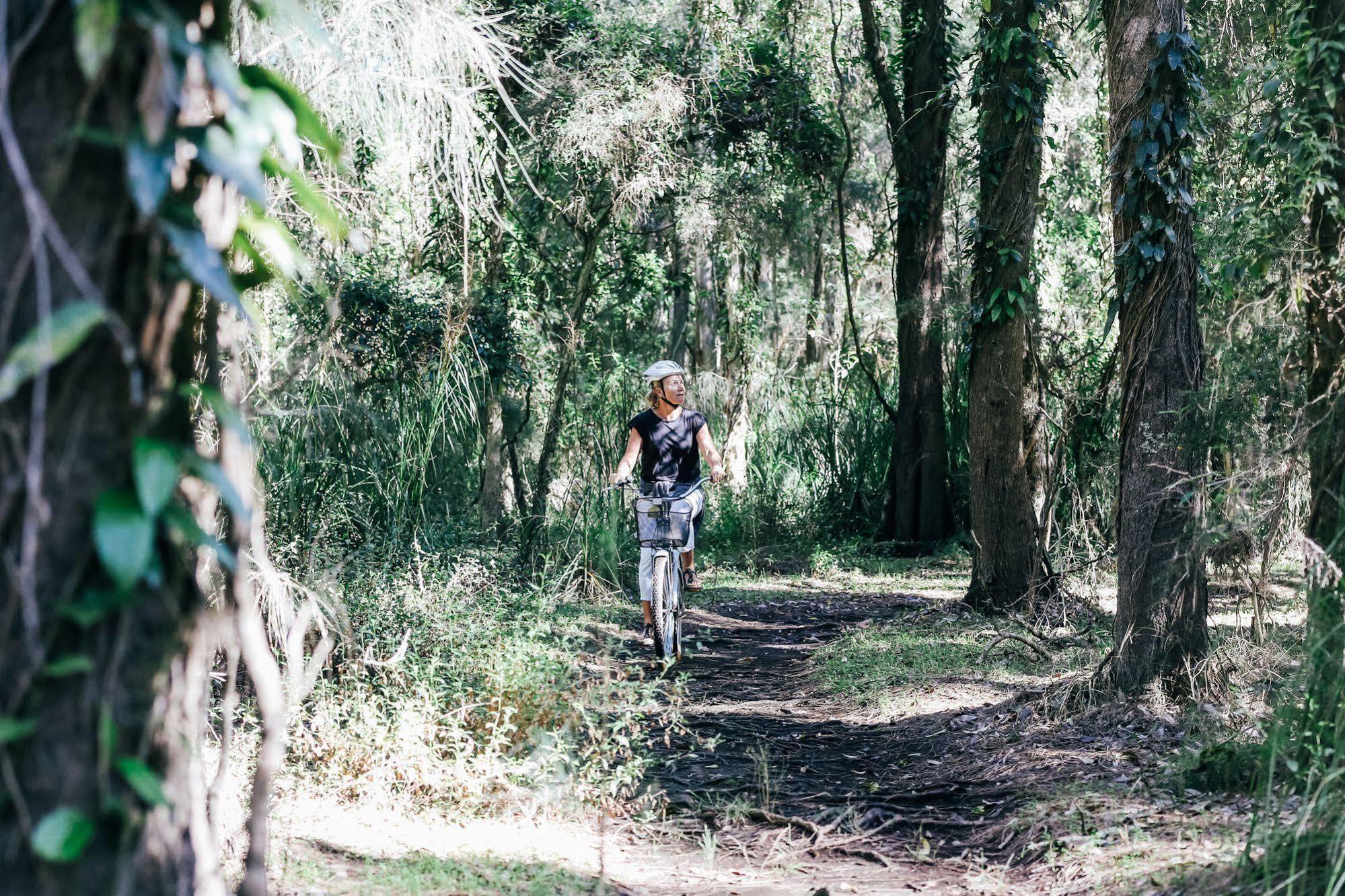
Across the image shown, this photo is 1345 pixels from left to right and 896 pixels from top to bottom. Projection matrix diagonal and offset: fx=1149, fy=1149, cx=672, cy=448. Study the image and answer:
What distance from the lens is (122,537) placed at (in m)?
1.74

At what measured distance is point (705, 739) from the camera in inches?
261

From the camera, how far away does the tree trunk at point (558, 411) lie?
10.3m

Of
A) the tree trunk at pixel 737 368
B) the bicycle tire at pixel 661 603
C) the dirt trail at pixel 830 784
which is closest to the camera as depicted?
the dirt trail at pixel 830 784

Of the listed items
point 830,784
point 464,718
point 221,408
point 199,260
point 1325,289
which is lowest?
point 830,784

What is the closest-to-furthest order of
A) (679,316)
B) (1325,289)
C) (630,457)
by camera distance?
(1325,289), (630,457), (679,316)

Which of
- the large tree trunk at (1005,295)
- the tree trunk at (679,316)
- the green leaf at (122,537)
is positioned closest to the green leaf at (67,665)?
the green leaf at (122,537)

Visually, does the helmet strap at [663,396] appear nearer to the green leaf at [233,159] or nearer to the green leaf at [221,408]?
the green leaf at [221,408]

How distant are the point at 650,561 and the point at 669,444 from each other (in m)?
0.88

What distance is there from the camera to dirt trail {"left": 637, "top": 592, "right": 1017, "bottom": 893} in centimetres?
475

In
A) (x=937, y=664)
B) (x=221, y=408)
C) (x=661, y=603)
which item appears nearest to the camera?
(x=221, y=408)

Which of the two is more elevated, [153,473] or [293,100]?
[293,100]

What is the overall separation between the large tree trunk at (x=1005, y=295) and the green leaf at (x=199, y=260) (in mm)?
8198

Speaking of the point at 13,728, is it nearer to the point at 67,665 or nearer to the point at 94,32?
the point at 67,665

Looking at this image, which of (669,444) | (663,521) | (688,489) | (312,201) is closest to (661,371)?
(669,444)
